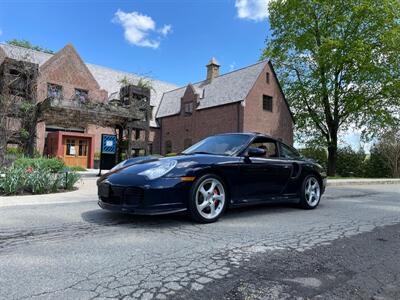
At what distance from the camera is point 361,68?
2319 centimetres

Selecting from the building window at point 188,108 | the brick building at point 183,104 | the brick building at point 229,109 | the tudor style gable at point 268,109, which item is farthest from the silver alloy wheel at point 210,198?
the building window at point 188,108

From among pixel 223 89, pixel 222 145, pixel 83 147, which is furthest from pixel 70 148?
pixel 222 145

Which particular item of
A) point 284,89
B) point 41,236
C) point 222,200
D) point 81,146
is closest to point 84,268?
point 41,236

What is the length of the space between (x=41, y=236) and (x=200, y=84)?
98.7 ft

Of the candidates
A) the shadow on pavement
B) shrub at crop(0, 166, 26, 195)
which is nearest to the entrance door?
shrub at crop(0, 166, 26, 195)

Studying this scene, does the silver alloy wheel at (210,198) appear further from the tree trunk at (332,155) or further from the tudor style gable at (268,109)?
the tree trunk at (332,155)

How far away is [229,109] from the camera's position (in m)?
26.6

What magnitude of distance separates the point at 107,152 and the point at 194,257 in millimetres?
12978

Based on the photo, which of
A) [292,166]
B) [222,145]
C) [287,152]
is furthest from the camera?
[287,152]

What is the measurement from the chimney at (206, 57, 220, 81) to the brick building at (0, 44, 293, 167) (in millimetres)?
104

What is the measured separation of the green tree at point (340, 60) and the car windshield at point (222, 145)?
20.1m

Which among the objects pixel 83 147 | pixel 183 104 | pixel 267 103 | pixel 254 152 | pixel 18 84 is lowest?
pixel 254 152

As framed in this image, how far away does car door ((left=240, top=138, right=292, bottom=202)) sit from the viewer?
543 cm

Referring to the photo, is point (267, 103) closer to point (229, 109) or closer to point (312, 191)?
point (229, 109)
